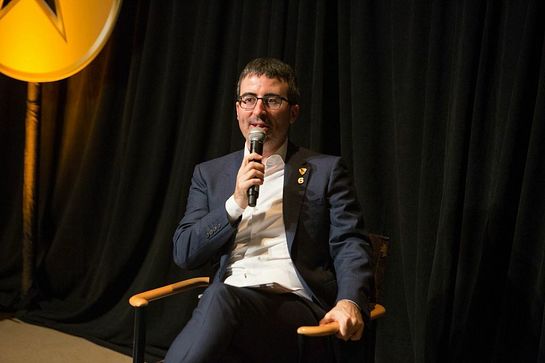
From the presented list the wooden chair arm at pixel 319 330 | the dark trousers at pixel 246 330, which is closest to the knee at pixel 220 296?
the dark trousers at pixel 246 330

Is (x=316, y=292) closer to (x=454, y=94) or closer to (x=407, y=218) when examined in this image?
(x=407, y=218)

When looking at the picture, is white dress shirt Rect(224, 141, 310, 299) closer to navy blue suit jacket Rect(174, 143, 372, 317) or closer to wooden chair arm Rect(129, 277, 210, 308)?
navy blue suit jacket Rect(174, 143, 372, 317)

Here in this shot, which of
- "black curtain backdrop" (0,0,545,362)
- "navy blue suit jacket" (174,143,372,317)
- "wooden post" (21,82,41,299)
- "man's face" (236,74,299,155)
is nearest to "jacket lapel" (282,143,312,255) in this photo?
"navy blue suit jacket" (174,143,372,317)

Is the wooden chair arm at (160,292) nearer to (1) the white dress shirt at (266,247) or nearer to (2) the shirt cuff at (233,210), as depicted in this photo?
(1) the white dress shirt at (266,247)

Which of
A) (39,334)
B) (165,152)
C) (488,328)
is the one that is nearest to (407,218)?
(488,328)

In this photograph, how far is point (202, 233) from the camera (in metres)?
1.94

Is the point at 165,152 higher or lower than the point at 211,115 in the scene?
lower

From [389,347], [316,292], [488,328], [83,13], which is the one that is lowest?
[389,347]

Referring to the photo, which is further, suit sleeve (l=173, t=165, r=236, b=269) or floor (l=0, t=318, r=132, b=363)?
floor (l=0, t=318, r=132, b=363)

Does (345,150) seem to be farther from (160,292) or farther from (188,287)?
(160,292)

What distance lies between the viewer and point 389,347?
255 cm

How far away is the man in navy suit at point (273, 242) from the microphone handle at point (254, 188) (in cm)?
2

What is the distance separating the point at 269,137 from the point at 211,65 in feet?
3.71

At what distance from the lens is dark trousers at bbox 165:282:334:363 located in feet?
5.67
